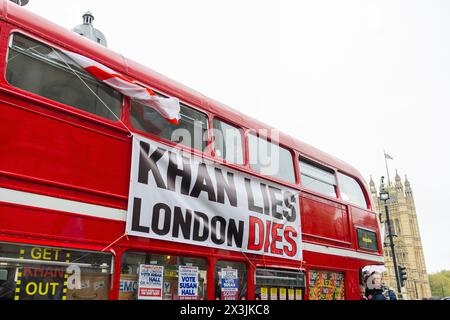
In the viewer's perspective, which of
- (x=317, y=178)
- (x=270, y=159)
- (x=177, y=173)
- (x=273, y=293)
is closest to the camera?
(x=177, y=173)

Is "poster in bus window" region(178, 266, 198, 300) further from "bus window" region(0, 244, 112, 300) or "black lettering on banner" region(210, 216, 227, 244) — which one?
"bus window" region(0, 244, 112, 300)

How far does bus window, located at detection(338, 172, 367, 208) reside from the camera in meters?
7.48

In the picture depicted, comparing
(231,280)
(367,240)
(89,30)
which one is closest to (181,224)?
(231,280)

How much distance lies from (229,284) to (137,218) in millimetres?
1460

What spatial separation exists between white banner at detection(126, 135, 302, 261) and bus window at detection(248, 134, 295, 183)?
7.3 inches

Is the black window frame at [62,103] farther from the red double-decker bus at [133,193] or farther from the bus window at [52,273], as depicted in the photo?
the bus window at [52,273]

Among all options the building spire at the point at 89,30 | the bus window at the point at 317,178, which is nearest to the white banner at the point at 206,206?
the bus window at the point at 317,178

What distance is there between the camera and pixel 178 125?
495 centimetres

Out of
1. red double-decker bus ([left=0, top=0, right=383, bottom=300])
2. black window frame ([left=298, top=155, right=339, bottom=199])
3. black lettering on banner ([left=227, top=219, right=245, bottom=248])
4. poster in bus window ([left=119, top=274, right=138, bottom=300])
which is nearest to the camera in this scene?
red double-decker bus ([left=0, top=0, right=383, bottom=300])

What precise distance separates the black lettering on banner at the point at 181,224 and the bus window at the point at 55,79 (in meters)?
1.21

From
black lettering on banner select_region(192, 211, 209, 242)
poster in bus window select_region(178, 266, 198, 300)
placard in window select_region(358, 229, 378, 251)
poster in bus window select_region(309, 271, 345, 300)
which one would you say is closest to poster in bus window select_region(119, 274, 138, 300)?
poster in bus window select_region(178, 266, 198, 300)

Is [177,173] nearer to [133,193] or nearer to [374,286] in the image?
[133,193]
